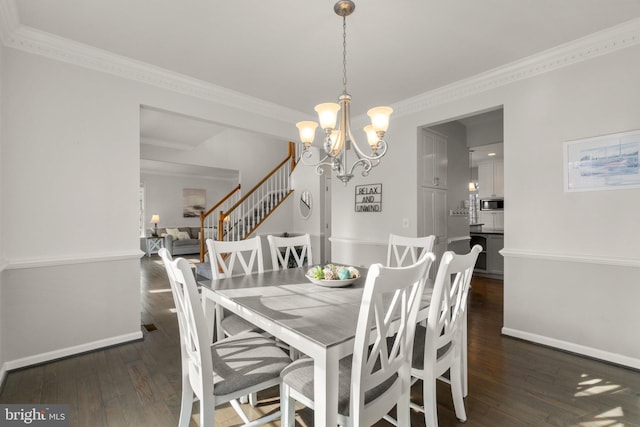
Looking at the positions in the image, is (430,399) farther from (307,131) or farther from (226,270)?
(307,131)

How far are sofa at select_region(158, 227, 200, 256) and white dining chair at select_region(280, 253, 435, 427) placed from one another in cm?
827

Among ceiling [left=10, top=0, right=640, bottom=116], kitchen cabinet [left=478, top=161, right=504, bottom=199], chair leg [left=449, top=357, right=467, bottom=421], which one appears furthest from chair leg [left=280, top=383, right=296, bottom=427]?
kitchen cabinet [left=478, top=161, right=504, bottom=199]

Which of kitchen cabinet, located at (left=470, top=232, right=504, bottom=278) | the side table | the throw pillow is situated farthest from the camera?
the throw pillow

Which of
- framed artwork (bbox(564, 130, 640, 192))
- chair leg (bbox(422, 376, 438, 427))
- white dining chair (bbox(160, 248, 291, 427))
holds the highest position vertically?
framed artwork (bbox(564, 130, 640, 192))

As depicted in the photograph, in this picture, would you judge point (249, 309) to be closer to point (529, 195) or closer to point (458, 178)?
point (529, 195)

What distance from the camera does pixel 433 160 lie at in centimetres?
420

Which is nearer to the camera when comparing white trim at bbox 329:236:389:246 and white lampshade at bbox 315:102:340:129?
white lampshade at bbox 315:102:340:129

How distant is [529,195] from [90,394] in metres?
3.88

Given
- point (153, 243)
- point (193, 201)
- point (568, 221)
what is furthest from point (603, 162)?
point (193, 201)

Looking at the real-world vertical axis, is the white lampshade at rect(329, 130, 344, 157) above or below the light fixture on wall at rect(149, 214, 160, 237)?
above

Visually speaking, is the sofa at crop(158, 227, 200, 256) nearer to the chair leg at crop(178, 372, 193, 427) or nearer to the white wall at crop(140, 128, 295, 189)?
the white wall at crop(140, 128, 295, 189)

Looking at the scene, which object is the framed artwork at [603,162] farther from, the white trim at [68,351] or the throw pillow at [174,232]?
the throw pillow at [174,232]

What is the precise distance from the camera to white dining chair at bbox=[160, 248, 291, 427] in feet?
4.16

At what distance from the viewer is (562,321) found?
2.67m
